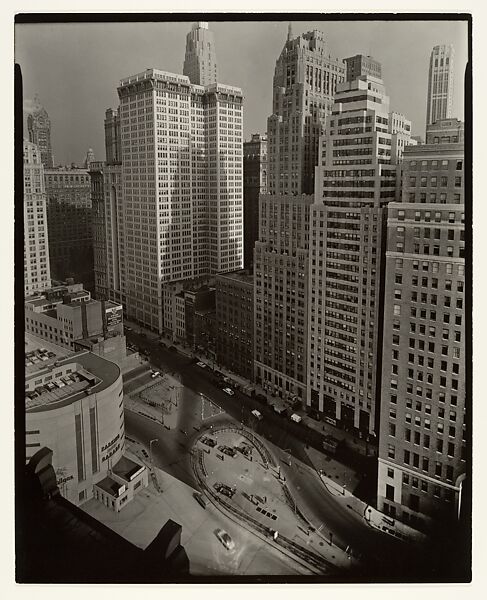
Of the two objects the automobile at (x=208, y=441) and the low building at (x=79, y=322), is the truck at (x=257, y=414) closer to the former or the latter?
the automobile at (x=208, y=441)

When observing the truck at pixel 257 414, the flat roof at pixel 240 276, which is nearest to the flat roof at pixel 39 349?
the truck at pixel 257 414

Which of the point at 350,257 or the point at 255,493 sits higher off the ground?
the point at 350,257

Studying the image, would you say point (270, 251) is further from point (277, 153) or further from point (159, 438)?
point (159, 438)

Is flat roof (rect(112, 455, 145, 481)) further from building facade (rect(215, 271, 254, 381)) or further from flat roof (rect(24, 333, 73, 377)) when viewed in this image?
building facade (rect(215, 271, 254, 381))

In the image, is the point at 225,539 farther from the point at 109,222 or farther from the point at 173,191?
the point at 173,191

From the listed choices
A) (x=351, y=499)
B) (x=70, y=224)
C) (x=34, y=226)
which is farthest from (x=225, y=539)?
(x=70, y=224)

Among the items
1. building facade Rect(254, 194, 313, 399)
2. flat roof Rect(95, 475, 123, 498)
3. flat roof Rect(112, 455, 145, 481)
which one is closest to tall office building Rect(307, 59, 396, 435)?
building facade Rect(254, 194, 313, 399)
